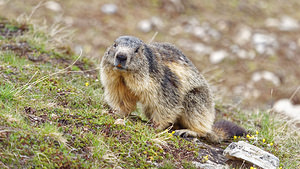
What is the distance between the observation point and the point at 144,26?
15.1m

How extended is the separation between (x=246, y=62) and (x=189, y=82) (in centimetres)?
872

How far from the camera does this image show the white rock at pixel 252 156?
5473mm

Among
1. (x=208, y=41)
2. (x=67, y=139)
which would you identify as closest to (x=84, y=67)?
(x=67, y=139)

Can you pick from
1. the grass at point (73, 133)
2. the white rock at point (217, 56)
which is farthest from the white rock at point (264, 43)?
the grass at point (73, 133)

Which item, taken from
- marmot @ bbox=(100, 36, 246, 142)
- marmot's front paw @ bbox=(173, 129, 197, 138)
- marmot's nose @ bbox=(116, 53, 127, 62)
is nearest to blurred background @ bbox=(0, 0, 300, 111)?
marmot @ bbox=(100, 36, 246, 142)

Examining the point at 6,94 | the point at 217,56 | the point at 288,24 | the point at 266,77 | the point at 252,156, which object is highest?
the point at 288,24

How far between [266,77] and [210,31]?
3198 mm

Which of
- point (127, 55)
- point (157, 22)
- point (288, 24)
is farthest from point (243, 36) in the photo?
point (127, 55)

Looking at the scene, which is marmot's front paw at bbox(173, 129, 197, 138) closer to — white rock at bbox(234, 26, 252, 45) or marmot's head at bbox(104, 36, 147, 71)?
marmot's head at bbox(104, 36, 147, 71)

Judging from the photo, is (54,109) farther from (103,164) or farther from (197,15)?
(197,15)

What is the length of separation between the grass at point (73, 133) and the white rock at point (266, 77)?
6.22 metres

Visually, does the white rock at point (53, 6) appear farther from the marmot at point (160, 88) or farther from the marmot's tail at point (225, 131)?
the marmot's tail at point (225, 131)

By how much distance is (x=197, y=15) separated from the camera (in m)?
16.6

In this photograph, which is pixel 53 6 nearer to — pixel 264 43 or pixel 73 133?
pixel 264 43
